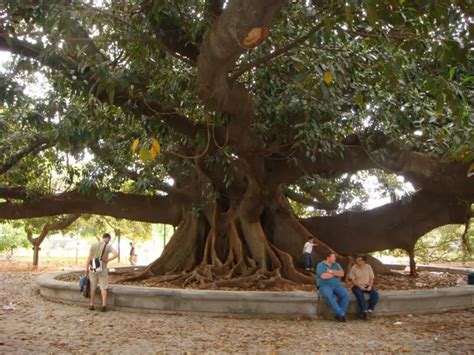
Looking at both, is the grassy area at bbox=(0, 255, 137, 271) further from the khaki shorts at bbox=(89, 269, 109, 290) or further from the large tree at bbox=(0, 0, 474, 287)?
the khaki shorts at bbox=(89, 269, 109, 290)

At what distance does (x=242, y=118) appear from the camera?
7.57m

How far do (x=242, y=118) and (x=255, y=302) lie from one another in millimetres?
2881

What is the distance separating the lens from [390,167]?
9.63m

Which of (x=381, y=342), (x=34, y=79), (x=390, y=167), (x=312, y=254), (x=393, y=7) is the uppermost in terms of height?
(x=34, y=79)

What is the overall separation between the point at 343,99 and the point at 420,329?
3589 mm

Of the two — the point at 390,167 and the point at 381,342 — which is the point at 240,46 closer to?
the point at 381,342

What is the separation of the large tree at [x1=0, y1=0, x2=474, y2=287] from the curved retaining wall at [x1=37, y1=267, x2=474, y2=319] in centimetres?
151

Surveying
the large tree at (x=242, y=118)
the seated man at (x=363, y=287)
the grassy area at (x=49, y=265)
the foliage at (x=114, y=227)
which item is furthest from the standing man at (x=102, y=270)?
the foliage at (x=114, y=227)

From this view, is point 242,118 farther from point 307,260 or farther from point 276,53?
point 307,260

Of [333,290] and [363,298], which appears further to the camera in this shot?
[363,298]

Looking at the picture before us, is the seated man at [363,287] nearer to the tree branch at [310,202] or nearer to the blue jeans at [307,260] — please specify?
the blue jeans at [307,260]

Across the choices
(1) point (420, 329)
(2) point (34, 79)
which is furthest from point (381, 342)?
(2) point (34, 79)

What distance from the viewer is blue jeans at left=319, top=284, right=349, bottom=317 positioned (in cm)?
802

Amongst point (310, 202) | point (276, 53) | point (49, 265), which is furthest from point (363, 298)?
point (49, 265)
